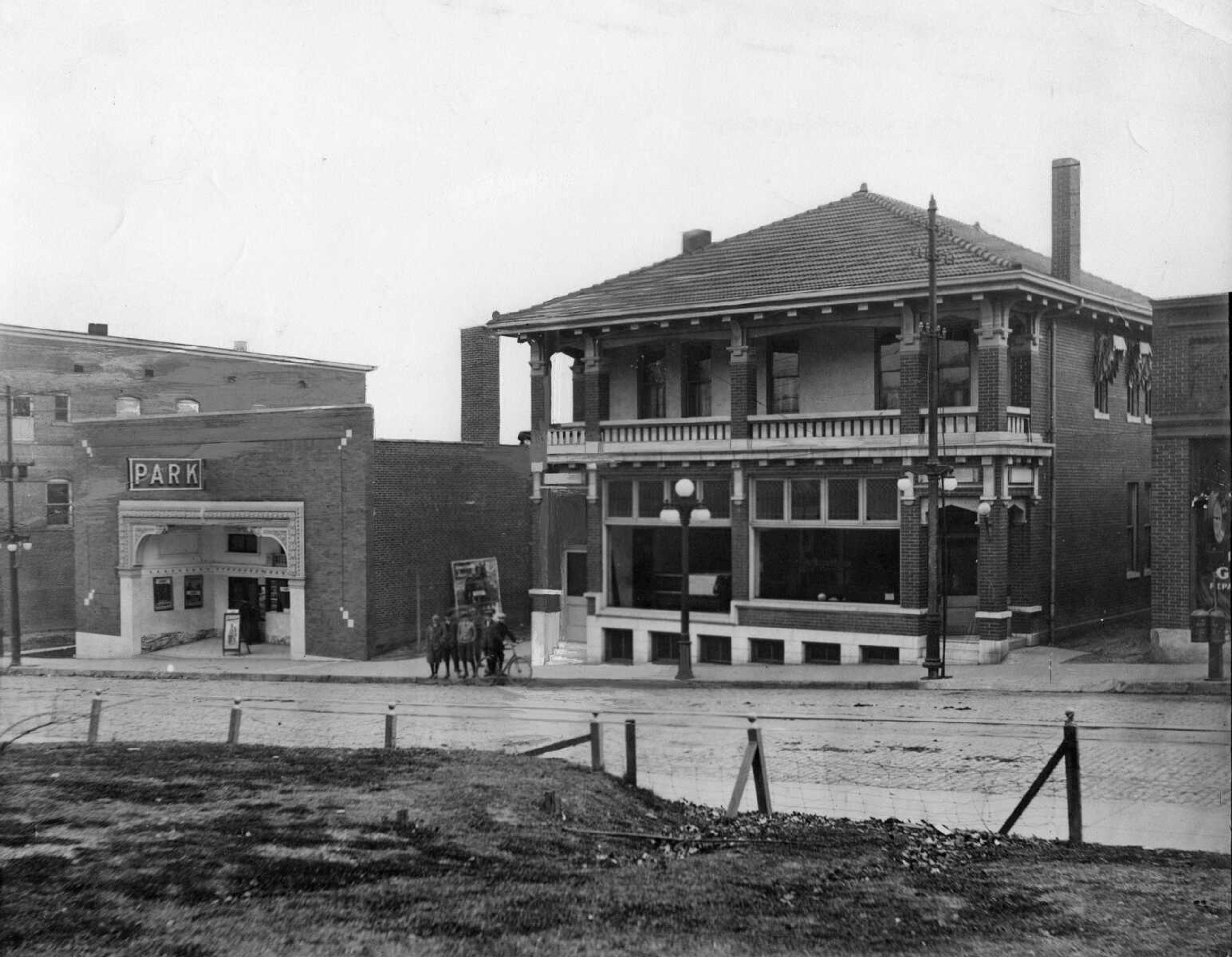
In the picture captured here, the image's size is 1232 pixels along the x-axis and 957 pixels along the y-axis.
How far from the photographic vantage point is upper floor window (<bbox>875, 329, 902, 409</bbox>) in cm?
1012

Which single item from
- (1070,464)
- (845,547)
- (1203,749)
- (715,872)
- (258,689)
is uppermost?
(1070,464)

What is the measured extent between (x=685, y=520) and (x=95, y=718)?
5749 millimetres

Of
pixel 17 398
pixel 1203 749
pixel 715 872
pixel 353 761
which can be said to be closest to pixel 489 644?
pixel 353 761

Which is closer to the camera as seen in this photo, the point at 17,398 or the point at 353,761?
the point at 17,398

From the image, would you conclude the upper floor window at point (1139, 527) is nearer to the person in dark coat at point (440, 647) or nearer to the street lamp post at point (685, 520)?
the street lamp post at point (685, 520)

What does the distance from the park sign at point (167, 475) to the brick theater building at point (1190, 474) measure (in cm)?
793

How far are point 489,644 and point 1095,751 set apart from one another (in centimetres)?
549

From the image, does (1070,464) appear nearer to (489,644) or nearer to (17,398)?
(489,644)

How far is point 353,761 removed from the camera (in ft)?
30.3

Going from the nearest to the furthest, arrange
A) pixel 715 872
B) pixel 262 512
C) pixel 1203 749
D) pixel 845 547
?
pixel 715 872 < pixel 262 512 < pixel 1203 749 < pixel 845 547

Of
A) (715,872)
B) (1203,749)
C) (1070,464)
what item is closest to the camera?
(715,872)

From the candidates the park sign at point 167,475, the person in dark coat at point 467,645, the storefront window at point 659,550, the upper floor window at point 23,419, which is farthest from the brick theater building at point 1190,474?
the upper floor window at point 23,419

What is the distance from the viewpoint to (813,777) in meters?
9.74

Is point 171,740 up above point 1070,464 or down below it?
below
